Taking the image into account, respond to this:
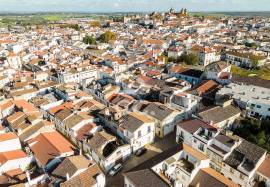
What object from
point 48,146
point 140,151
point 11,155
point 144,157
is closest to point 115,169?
point 144,157

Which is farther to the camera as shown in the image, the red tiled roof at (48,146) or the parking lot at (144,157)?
the red tiled roof at (48,146)

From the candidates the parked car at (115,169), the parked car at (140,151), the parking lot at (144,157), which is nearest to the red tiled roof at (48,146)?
the parked car at (115,169)

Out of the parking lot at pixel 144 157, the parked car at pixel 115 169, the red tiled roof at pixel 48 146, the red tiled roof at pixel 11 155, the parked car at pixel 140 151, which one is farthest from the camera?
the parked car at pixel 140 151

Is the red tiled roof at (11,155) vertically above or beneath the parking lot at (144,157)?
above

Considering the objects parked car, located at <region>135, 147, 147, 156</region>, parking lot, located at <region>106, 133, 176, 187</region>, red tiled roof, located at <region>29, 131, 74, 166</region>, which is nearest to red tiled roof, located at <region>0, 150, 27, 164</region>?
red tiled roof, located at <region>29, 131, 74, 166</region>

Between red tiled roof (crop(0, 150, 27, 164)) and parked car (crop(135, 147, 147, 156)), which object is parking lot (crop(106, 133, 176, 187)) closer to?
parked car (crop(135, 147, 147, 156))

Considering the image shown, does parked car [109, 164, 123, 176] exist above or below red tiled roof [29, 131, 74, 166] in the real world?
below

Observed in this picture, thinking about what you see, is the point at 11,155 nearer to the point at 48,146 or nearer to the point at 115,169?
the point at 48,146

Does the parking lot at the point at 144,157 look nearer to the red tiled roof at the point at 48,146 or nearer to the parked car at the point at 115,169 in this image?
the parked car at the point at 115,169

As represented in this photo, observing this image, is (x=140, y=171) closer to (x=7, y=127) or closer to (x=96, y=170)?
(x=96, y=170)

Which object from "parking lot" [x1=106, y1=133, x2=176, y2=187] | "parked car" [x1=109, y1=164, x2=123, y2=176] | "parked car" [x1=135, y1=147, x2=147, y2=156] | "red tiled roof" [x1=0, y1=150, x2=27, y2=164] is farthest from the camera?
"parked car" [x1=135, y1=147, x2=147, y2=156]
